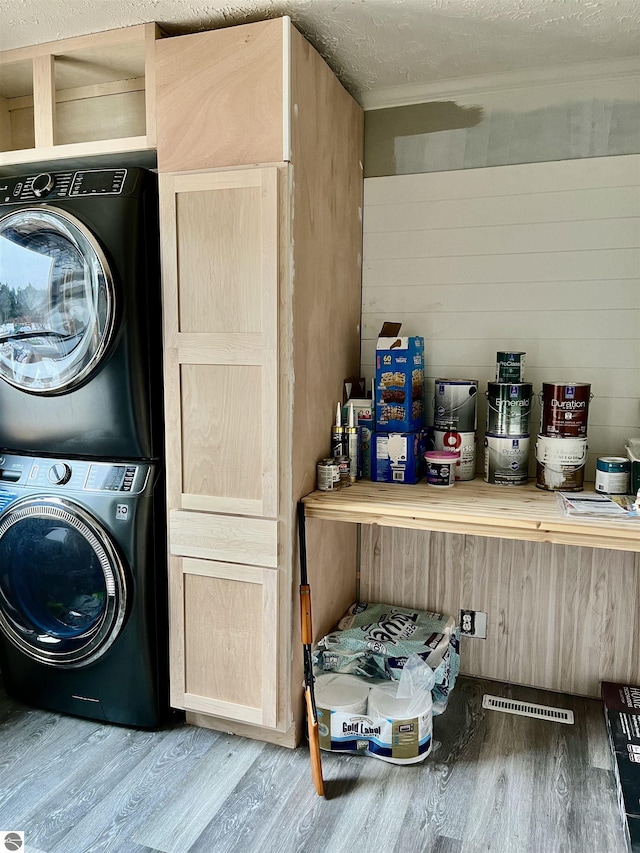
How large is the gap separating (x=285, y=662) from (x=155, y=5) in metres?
1.99

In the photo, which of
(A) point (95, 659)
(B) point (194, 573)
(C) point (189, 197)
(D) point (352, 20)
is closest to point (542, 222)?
(D) point (352, 20)

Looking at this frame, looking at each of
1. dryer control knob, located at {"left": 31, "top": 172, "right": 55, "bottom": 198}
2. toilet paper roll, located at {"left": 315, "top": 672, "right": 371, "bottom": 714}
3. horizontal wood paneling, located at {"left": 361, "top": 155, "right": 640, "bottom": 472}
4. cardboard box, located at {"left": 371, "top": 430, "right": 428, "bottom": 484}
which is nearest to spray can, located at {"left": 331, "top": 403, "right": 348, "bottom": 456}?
cardboard box, located at {"left": 371, "top": 430, "right": 428, "bottom": 484}

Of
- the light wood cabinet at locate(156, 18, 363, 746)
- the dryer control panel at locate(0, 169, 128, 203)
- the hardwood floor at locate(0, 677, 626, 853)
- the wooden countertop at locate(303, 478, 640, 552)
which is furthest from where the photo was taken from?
the dryer control panel at locate(0, 169, 128, 203)

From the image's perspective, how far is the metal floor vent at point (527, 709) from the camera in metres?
2.30

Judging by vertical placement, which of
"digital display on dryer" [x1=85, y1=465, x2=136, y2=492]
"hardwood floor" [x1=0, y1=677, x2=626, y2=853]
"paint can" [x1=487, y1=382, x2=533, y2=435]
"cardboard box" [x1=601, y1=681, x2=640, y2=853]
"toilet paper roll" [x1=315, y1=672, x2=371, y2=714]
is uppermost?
"paint can" [x1=487, y1=382, x2=533, y2=435]

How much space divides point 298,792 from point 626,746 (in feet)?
3.33

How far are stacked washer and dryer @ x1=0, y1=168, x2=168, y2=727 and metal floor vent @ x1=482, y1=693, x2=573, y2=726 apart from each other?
1.15 meters

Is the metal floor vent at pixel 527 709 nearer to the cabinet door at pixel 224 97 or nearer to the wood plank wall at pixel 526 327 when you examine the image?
the wood plank wall at pixel 526 327

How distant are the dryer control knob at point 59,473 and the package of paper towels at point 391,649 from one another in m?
1.02

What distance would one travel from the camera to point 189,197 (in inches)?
80.0

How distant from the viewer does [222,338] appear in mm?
2033

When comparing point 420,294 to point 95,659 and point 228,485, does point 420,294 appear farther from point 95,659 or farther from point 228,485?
point 95,659

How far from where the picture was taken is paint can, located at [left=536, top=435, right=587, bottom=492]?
7.23ft

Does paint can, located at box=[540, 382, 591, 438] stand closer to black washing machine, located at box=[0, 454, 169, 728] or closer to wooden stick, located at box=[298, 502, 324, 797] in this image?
wooden stick, located at box=[298, 502, 324, 797]
